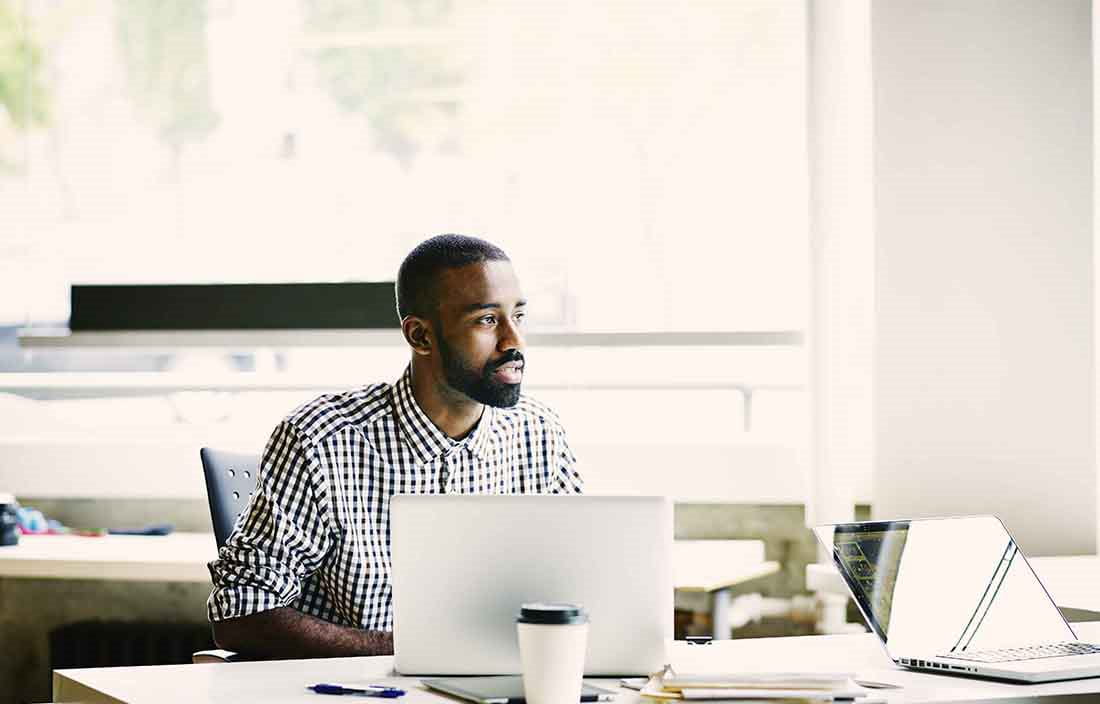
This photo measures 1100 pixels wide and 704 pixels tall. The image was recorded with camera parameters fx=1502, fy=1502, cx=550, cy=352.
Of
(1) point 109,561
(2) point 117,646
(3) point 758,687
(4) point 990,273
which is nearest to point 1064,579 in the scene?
(4) point 990,273

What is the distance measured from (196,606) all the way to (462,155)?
1508 mm

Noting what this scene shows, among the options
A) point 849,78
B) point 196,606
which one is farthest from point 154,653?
point 849,78

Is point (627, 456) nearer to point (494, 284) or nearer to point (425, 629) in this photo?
point (494, 284)

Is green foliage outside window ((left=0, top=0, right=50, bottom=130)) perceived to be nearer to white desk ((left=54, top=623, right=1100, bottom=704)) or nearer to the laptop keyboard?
white desk ((left=54, top=623, right=1100, bottom=704))

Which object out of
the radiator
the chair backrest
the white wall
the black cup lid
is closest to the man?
the chair backrest

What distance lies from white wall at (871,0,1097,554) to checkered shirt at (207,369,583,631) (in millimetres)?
1424

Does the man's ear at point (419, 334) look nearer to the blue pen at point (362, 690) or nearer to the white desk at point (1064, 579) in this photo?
the blue pen at point (362, 690)

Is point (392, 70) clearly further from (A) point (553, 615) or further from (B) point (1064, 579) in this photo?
(A) point (553, 615)

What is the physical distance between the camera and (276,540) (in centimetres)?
230

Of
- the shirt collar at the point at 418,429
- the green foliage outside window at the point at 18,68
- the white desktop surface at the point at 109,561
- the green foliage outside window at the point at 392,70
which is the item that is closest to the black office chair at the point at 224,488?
the shirt collar at the point at 418,429

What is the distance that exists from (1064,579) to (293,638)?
162 centimetres

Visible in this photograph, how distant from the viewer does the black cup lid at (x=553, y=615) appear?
64.5 inches

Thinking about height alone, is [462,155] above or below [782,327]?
above

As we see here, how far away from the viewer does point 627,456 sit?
4.14 metres
